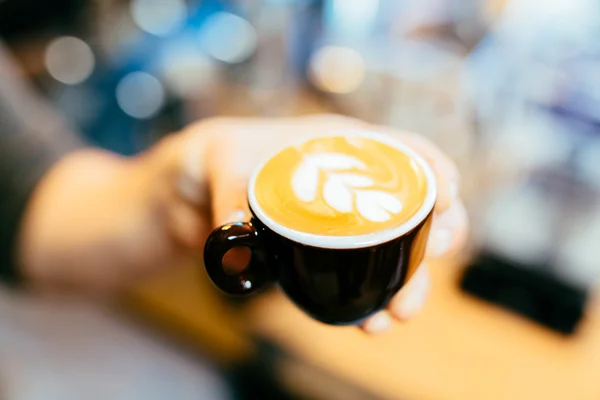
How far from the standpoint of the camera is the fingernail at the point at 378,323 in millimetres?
621

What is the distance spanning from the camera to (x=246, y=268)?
0.57 meters

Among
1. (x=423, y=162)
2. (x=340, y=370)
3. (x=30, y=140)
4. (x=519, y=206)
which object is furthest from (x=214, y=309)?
(x=423, y=162)

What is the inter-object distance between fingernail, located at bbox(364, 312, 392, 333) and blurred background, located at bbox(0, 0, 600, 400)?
1.31 ft

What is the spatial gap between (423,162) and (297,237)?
0.54 feet

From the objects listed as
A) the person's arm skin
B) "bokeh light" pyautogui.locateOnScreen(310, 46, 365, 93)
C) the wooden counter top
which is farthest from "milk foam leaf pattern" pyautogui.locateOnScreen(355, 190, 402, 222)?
"bokeh light" pyautogui.locateOnScreen(310, 46, 365, 93)

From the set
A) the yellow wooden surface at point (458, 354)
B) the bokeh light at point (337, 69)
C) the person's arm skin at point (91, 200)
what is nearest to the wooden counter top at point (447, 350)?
the yellow wooden surface at point (458, 354)

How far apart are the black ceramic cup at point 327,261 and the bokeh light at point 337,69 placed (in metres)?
0.73

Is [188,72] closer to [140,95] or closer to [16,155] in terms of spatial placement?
[140,95]

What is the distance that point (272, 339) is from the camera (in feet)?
3.64

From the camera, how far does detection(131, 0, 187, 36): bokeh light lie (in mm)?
1527

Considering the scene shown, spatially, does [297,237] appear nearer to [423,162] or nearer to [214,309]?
[423,162]

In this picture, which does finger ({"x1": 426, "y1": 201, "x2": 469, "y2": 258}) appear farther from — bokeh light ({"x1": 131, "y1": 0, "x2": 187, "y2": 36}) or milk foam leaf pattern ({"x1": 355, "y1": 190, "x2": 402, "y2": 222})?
bokeh light ({"x1": 131, "y1": 0, "x2": 187, "y2": 36})

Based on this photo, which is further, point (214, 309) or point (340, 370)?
point (214, 309)

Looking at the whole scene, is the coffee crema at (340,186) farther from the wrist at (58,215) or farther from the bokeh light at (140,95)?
the bokeh light at (140,95)
